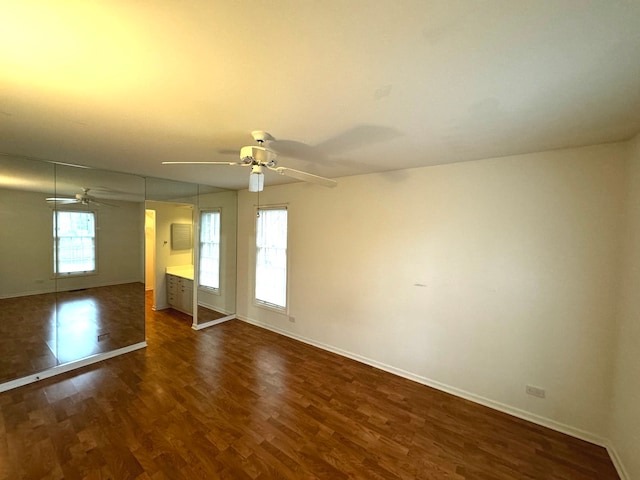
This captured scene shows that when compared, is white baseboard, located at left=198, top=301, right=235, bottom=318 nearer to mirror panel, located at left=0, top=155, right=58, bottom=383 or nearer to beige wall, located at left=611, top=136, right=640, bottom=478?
mirror panel, located at left=0, top=155, right=58, bottom=383

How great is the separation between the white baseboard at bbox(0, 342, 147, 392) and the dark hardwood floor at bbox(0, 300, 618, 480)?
0.12 metres

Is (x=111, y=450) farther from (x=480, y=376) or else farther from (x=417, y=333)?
(x=480, y=376)

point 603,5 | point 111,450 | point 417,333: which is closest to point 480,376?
point 417,333

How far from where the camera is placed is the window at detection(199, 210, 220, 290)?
4934 millimetres

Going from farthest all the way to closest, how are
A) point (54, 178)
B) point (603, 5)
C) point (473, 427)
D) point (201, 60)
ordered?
point (54, 178) → point (473, 427) → point (201, 60) → point (603, 5)

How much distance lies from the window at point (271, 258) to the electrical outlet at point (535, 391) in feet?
10.7

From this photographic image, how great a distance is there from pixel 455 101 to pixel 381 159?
1235 mm

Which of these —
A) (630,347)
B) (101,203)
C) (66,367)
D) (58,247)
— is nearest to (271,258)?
(101,203)

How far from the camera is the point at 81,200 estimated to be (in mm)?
3285

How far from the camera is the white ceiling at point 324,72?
37.3 inches

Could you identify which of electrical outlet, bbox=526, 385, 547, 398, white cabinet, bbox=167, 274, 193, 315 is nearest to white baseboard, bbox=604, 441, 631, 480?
electrical outlet, bbox=526, 385, 547, 398

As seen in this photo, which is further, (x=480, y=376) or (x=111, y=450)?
(x=480, y=376)

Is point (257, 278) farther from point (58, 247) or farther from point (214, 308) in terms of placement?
point (58, 247)

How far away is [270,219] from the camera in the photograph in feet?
15.1
